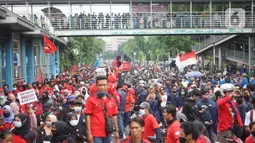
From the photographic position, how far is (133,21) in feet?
97.2

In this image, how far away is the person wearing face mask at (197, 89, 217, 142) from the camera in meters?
8.70

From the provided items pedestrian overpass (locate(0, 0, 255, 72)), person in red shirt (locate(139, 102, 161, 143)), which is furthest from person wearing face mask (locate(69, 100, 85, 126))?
pedestrian overpass (locate(0, 0, 255, 72))

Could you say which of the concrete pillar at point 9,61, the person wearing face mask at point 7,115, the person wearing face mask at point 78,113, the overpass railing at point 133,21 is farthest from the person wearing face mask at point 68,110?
the overpass railing at point 133,21

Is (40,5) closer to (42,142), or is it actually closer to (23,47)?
(23,47)

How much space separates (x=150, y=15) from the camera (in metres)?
29.9

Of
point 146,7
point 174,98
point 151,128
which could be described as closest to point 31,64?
point 146,7

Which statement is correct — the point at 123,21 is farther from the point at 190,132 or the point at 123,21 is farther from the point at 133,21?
the point at 190,132

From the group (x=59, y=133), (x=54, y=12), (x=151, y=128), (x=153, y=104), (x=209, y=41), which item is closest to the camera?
(x=59, y=133)

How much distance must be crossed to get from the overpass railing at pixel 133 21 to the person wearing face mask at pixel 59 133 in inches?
848

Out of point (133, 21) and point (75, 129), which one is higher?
point (133, 21)

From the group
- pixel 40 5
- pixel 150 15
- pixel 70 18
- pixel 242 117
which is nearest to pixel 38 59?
pixel 70 18

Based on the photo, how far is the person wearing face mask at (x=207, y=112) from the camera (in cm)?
870

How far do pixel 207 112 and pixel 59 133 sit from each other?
3.33 m

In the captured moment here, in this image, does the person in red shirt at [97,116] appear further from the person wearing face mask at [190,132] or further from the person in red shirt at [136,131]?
the person wearing face mask at [190,132]
